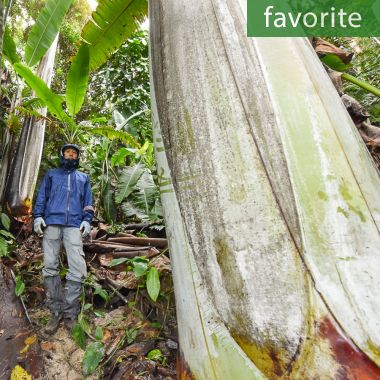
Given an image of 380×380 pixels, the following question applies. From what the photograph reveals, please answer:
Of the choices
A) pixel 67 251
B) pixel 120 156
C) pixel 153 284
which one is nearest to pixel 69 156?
pixel 67 251

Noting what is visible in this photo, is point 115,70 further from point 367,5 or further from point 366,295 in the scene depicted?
point 366,295

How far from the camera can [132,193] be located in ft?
16.2

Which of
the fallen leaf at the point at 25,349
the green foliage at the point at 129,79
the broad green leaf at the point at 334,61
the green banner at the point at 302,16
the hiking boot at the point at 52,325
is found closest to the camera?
the green banner at the point at 302,16

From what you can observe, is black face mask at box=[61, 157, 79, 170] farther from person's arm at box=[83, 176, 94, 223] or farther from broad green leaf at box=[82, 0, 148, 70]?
broad green leaf at box=[82, 0, 148, 70]

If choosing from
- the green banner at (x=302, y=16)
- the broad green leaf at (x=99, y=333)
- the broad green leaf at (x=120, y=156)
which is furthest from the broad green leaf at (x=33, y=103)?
the green banner at (x=302, y=16)

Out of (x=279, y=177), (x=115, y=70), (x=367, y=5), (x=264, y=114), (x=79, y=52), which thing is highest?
(x=115, y=70)

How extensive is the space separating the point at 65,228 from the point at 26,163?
1825 mm

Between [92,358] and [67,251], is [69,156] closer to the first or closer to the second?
[67,251]

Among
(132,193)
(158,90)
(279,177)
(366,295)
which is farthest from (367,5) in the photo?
(132,193)

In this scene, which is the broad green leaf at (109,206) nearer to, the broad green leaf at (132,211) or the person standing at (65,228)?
the broad green leaf at (132,211)

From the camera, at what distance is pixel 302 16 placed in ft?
4.73

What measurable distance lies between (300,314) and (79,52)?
153 inches

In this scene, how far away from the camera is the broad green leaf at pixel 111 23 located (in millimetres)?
3347

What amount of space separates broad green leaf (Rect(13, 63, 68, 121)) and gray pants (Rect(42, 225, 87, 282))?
1.84 meters
